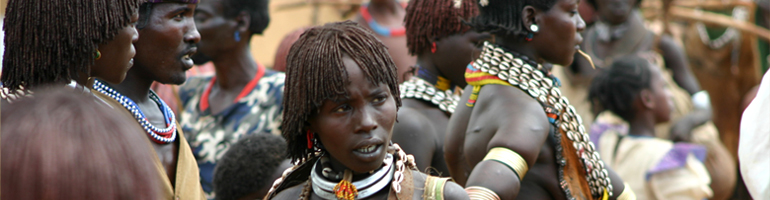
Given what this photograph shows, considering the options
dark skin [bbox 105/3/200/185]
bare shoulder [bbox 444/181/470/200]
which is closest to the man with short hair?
dark skin [bbox 105/3/200/185]

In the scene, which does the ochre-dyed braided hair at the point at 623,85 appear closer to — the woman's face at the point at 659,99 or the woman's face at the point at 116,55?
the woman's face at the point at 659,99

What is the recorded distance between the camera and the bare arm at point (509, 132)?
8.39 ft

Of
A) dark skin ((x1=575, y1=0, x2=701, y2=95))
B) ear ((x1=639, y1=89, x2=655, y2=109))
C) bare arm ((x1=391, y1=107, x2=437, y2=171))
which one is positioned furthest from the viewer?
dark skin ((x1=575, y1=0, x2=701, y2=95))

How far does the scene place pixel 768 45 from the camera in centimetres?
1038

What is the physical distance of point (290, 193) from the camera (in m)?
2.29

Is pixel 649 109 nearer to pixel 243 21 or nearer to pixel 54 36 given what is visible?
pixel 243 21

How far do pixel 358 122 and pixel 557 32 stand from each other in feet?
3.84

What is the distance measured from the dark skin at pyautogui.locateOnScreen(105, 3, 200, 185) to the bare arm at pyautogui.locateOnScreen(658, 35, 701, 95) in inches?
254

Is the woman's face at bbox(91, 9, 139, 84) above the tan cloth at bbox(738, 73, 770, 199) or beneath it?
above

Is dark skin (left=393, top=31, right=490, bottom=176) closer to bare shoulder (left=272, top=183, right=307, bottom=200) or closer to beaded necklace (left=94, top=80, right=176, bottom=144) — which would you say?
bare shoulder (left=272, top=183, right=307, bottom=200)

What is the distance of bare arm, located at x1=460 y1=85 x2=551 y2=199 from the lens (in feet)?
8.39

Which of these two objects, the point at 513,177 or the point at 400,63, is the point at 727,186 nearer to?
the point at 400,63

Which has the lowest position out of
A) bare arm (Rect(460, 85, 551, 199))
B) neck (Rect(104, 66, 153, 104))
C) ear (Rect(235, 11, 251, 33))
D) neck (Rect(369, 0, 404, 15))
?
neck (Rect(369, 0, 404, 15))

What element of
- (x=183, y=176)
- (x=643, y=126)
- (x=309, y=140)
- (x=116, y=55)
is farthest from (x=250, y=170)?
(x=643, y=126)
